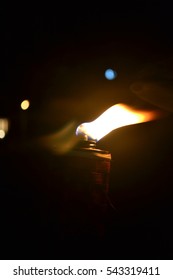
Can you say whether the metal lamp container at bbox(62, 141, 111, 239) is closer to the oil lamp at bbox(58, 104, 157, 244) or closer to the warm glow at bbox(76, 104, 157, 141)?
the oil lamp at bbox(58, 104, 157, 244)

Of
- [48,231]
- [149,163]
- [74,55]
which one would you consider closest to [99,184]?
[48,231]

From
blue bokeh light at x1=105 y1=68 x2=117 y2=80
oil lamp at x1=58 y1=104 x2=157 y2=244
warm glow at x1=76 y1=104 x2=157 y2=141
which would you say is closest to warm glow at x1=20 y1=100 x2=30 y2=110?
blue bokeh light at x1=105 y1=68 x2=117 y2=80

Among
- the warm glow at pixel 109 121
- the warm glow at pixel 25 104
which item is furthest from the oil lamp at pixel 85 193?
the warm glow at pixel 25 104

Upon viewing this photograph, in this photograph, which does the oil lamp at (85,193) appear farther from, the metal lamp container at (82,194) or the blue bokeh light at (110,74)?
the blue bokeh light at (110,74)

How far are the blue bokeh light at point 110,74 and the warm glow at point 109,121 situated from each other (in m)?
1.30

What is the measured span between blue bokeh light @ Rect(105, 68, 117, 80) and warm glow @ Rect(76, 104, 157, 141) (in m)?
1.30

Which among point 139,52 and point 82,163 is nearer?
point 82,163

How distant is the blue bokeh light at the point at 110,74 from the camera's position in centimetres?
279

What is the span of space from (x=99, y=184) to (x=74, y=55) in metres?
2.11

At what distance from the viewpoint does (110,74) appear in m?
2.82

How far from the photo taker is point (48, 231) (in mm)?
1096

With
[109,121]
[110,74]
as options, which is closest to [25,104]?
[110,74]

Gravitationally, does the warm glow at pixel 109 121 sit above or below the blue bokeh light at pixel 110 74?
below
